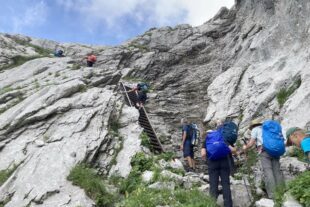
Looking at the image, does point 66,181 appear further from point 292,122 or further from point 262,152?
point 292,122

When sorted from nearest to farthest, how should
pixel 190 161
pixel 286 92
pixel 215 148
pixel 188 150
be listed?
pixel 215 148
pixel 190 161
pixel 188 150
pixel 286 92

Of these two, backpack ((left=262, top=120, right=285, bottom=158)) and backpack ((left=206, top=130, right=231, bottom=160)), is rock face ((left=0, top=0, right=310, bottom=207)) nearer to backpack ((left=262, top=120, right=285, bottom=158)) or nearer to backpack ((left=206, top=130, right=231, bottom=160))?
backpack ((left=206, top=130, right=231, bottom=160))

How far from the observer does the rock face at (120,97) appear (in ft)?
52.0

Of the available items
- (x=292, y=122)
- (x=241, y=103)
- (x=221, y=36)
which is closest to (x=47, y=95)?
(x=241, y=103)

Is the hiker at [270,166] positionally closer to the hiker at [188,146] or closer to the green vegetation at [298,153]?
the green vegetation at [298,153]

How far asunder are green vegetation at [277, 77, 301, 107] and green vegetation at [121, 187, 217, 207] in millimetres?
9702

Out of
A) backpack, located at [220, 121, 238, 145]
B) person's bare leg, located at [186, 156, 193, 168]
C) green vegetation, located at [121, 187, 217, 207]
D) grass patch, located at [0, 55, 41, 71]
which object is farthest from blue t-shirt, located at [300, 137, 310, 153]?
grass patch, located at [0, 55, 41, 71]

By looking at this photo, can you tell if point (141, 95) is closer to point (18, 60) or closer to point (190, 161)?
point (190, 161)

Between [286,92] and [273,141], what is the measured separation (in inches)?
379

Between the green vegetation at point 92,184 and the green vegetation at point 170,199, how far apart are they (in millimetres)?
1429

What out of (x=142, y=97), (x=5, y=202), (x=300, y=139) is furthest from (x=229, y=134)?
(x=142, y=97)

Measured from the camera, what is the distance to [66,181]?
14.3 meters

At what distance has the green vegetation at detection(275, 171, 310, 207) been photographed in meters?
8.66

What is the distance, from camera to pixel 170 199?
11430 mm
